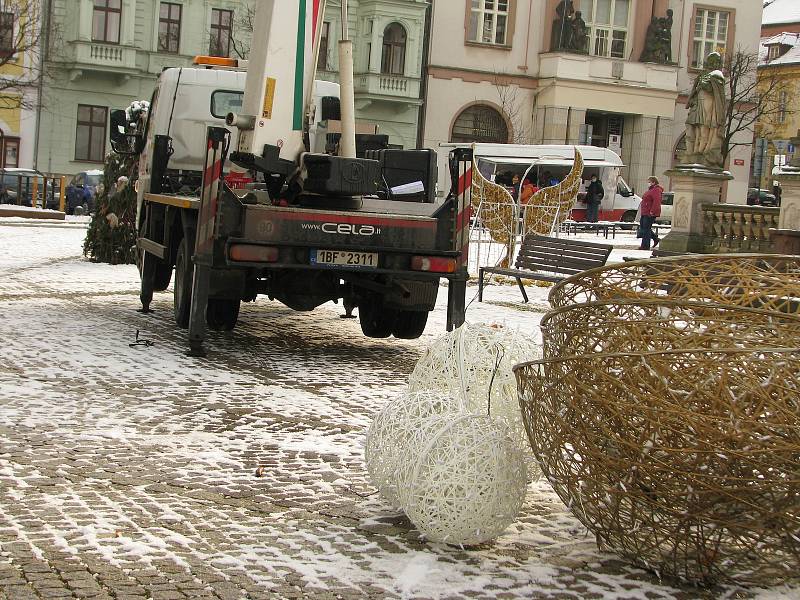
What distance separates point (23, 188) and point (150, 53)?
32.2ft

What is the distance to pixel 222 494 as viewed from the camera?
18.0 feet

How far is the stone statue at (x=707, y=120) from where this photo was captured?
2344cm

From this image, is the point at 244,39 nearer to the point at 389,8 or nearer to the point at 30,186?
the point at 389,8

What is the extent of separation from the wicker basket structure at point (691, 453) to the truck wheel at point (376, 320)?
254 inches

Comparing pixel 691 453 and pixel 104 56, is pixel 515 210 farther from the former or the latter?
pixel 104 56

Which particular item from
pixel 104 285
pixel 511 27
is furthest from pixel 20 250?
pixel 511 27

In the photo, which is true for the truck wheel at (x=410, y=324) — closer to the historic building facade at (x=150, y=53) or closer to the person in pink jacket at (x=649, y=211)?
the person in pink jacket at (x=649, y=211)

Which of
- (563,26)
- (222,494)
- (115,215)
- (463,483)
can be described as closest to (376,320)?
(222,494)

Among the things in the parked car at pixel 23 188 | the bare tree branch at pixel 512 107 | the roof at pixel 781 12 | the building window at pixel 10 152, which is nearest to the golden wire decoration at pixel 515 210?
the parked car at pixel 23 188

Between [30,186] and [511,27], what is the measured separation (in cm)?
2115

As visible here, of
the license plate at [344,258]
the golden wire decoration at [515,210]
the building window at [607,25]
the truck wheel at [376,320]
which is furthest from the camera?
the building window at [607,25]

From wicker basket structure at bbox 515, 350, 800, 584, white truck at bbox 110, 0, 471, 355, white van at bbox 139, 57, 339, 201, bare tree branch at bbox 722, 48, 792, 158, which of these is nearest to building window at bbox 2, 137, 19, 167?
bare tree branch at bbox 722, 48, 792, 158

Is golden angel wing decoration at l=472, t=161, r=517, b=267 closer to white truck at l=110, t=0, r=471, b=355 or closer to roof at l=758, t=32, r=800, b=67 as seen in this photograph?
white truck at l=110, t=0, r=471, b=355

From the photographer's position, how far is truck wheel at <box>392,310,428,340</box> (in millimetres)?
10773
